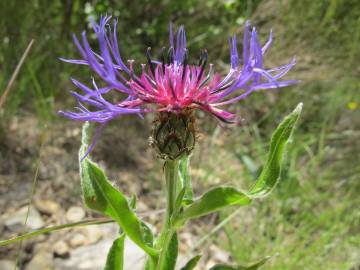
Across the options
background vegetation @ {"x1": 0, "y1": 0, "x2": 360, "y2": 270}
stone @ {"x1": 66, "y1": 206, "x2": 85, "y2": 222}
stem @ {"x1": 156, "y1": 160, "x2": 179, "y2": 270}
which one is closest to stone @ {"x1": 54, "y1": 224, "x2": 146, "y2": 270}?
stone @ {"x1": 66, "y1": 206, "x2": 85, "y2": 222}

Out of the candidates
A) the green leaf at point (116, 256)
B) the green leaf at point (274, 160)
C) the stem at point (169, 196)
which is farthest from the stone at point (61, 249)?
the green leaf at point (274, 160)

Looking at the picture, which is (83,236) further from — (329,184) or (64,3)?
(64,3)

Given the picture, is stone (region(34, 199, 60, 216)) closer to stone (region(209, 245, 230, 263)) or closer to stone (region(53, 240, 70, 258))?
stone (region(53, 240, 70, 258))

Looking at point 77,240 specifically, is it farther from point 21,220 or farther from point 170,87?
point 170,87

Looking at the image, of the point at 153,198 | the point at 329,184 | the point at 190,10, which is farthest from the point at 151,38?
the point at 329,184

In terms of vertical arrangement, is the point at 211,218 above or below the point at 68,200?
below

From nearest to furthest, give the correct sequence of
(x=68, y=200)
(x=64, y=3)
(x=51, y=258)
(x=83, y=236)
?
(x=51, y=258), (x=83, y=236), (x=68, y=200), (x=64, y=3)
